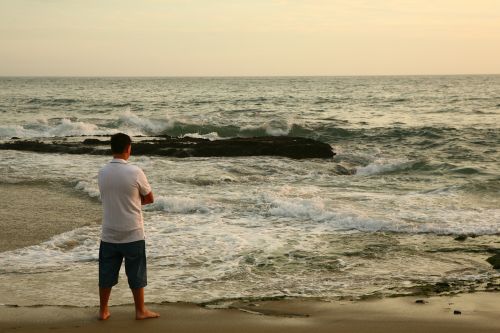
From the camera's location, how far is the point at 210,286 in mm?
6945

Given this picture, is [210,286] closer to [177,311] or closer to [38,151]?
[177,311]

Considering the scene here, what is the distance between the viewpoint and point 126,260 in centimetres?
563

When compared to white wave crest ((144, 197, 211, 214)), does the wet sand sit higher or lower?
lower

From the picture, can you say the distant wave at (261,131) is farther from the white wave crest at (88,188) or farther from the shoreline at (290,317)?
the shoreline at (290,317)

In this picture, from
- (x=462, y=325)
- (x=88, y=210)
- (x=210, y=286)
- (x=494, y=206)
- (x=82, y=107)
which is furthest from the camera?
(x=82, y=107)

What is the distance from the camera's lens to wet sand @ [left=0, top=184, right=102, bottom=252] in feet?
30.5

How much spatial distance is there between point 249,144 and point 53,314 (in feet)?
52.4

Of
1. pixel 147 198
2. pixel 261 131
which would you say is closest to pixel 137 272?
pixel 147 198

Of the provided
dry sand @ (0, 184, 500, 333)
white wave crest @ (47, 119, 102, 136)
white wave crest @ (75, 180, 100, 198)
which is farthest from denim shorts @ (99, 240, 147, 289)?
white wave crest @ (47, 119, 102, 136)

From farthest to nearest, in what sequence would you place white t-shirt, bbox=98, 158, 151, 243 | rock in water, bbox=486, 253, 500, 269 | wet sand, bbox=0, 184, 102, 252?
wet sand, bbox=0, 184, 102, 252, rock in water, bbox=486, 253, 500, 269, white t-shirt, bbox=98, 158, 151, 243

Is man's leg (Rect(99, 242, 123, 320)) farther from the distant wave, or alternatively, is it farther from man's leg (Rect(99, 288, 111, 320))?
the distant wave

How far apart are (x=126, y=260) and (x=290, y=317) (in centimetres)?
152

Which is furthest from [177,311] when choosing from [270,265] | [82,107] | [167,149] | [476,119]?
[82,107]

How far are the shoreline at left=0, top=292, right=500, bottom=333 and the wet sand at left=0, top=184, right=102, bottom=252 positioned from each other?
3279 millimetres
